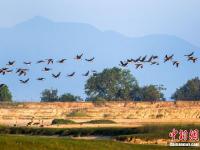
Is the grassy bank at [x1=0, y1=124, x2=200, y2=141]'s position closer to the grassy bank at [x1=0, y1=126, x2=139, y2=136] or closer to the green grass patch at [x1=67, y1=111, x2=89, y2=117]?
the grassy bank at [x1=0, y1=126, x2=139, y2=136]

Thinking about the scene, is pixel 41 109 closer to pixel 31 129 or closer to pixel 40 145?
pixel 31 129

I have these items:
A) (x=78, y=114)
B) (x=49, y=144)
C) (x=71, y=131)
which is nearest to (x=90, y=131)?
(x=71, y=131)

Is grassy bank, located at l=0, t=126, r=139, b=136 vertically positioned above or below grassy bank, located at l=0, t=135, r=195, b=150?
above

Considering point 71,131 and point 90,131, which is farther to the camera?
point 71,131

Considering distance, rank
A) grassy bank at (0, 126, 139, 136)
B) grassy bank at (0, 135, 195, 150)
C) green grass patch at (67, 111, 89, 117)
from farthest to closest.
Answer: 1. green grass patch at (67, 111, 89, 117)
2. grassy bank at (0, 126, 139, 136)
3. grassy bank at (0, 135, 195, 150)

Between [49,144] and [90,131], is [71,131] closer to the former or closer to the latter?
[90,131]

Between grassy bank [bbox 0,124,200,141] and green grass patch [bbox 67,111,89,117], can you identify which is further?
green grass patch [bbox 67,111,89,117]

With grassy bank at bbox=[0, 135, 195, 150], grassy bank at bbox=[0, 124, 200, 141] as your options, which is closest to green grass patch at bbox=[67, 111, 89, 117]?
grassy bank at bbox=[0, 124, 200, 141]

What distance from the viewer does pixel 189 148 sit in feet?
202

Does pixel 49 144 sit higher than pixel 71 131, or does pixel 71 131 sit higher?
pixel 71 131

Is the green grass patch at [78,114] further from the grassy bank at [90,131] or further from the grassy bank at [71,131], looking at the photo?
the grassy bank at [71,131]

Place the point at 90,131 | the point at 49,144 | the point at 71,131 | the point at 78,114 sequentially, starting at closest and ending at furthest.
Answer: the point at 49,144 → the point at 90,131 → the point at 71,131 → the point at 78,114

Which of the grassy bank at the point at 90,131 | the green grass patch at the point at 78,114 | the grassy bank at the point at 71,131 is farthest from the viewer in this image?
the green grass patch at the point at 78,114

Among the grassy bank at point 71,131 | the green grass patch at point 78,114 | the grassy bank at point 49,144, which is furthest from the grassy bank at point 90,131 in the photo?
the green grass patch at point 78,114
